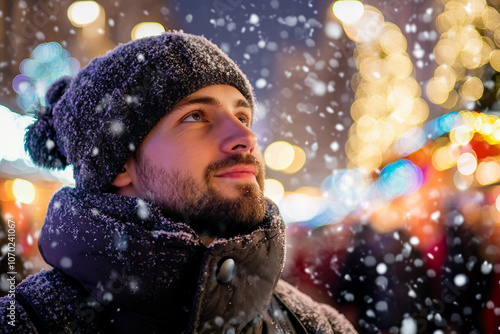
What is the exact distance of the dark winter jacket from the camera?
1188mm

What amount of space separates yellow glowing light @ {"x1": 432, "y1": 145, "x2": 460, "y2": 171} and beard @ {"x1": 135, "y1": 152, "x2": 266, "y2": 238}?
296cm

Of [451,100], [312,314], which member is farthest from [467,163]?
[451,100]

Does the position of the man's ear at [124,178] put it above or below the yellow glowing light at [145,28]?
below

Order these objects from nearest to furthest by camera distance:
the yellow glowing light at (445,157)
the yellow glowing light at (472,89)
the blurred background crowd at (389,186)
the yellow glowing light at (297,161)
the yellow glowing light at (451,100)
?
the blurred background crowd at (389,186) < the yellow glowing light at (445,157) < the yellow glowing light at (472,89) < the yellow glowing light at (451,100) < the yellow glowing light at (297,161)

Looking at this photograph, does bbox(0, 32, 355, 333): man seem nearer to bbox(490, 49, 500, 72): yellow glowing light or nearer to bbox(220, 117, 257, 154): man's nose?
bbox(220, 117, 257, 154): man's nose

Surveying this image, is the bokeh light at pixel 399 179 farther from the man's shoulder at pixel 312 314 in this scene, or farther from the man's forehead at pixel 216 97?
the man's forehead at pixel 216 97

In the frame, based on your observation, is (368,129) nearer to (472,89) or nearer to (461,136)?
(472,89)

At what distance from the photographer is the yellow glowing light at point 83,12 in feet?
14.3

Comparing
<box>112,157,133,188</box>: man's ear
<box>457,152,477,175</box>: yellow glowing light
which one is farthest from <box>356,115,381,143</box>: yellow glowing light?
<box>112,157,133,188</box>: man's ear

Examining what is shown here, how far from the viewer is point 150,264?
123cm

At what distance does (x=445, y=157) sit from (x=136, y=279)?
3643mm

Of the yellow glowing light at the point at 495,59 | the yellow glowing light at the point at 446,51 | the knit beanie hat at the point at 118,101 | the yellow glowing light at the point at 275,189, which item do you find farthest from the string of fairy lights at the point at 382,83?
the knit beanie hat at the point at 118,101

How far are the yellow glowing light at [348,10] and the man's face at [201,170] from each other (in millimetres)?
7549

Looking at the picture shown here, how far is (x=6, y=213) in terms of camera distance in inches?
96.7
